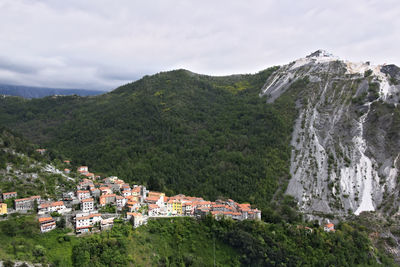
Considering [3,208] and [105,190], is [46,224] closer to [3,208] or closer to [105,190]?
[3,208]

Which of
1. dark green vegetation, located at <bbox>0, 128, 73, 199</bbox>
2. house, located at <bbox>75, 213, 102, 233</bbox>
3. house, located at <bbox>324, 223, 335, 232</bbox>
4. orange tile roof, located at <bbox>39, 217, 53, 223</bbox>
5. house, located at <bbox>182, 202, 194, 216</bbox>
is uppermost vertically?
dark green vegetation, located at <bbox>0, 128, 73, 199</bbox>

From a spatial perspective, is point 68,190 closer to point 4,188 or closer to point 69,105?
point 4,188

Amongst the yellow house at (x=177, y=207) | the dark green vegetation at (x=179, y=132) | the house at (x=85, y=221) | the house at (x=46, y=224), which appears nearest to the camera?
the house at (x=46, y=224)

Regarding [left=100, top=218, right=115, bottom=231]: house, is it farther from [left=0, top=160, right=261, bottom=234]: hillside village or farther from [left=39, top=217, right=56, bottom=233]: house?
[left=39, top=217, right=56, bottom=233]: house

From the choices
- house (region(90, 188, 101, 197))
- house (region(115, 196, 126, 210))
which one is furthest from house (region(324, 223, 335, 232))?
house (region(90, 188, 101, 197))

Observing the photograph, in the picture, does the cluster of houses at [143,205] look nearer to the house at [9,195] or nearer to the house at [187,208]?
the house at [187,208]

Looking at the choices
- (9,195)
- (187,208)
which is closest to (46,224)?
(9,195)

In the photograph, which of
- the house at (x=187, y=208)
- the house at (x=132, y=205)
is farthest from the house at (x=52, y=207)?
the house at (x=187, y=208)
